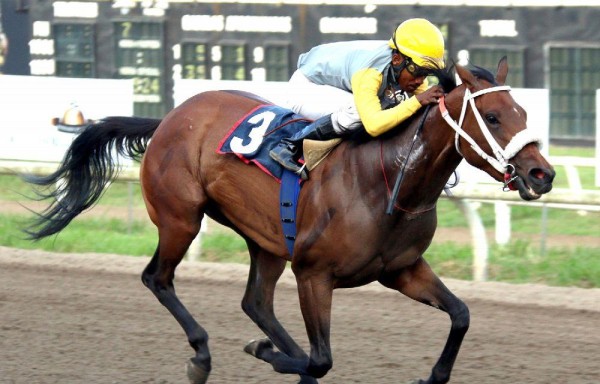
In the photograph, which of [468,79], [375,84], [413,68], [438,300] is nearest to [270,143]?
[375,84]

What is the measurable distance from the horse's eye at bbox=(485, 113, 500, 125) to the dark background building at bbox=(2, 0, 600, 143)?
31.1ft

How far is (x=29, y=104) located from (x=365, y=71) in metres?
6.06

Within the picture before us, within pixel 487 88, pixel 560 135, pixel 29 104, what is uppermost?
pixel 487 88

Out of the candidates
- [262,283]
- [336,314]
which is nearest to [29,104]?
[336,314]

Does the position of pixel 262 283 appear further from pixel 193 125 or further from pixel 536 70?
pixel 536 70

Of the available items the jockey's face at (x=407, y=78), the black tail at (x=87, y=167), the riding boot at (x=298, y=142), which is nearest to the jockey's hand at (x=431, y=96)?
the jockey's face at (x=407, y=78)

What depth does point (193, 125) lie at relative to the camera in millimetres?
5887

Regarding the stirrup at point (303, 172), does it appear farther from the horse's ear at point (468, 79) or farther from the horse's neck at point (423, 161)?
the horse's ear at point (468, 79)

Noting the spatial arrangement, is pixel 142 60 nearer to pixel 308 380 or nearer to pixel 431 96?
pixel 308 380

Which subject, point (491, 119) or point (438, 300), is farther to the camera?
point (438, 300)

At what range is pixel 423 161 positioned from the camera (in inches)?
194

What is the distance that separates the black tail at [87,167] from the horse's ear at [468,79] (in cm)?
218

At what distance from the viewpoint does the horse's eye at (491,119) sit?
183 inches

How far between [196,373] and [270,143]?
107 cm
